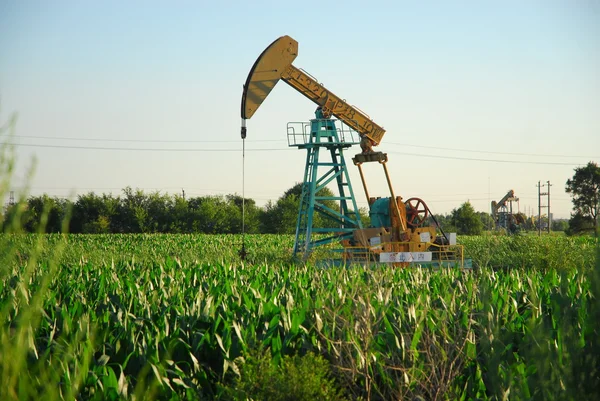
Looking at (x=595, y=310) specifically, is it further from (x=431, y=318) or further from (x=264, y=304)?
(x=264, y=304)

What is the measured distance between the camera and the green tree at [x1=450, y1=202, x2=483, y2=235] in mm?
67938

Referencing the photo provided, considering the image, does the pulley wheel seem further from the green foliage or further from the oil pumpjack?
the green foliage

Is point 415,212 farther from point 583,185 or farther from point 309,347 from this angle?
point 583,185

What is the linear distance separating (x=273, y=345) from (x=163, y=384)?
1399 millimetres

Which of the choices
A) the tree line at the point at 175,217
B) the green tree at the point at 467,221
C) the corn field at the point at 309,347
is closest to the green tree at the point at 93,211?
the tree line at the point at 175,217

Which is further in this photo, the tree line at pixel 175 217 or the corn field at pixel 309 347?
the tree line at pixel 175 217

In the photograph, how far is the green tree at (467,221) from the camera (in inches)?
2675

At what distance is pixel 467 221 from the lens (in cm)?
6800

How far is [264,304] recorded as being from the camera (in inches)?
313

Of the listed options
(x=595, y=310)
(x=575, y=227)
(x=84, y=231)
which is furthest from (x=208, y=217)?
(x=595, y=310)

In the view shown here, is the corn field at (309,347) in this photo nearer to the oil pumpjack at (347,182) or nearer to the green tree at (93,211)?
the oil pumpjack at (347,182)

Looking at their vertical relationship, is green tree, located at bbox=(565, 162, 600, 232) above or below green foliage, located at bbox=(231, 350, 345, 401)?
above

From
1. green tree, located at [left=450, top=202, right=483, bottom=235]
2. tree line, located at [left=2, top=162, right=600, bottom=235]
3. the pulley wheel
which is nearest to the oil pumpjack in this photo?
the pulley wheel

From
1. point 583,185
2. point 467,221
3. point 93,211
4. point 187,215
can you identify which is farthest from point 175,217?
point 583,185
